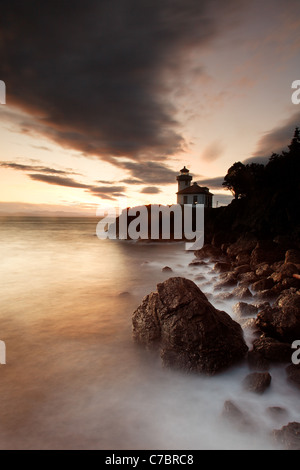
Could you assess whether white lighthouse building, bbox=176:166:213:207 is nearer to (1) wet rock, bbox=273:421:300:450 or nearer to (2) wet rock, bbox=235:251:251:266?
(2) wet rock, bbox=235:251:251:266

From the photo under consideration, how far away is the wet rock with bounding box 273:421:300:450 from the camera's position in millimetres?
3220

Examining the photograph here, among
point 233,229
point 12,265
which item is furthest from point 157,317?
point 233,229

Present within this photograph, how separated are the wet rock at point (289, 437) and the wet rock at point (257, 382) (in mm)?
862

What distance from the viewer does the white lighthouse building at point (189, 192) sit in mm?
45869

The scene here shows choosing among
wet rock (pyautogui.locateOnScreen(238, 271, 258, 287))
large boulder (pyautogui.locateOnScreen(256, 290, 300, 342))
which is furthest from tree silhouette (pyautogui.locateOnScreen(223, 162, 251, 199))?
large boulder (pyautogui.locateOnScreen(256, 290, 300, 342))

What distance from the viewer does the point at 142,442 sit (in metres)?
3.68

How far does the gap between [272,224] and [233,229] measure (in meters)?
5.57

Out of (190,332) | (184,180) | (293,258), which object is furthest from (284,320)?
(184,180)

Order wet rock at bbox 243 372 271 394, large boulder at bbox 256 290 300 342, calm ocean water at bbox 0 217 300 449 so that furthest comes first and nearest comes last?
large boulder at bbox 256 290 300 342 → wet rock at bbox 243 372 271 394 → calm ocean water at bbox 0 217 300 449

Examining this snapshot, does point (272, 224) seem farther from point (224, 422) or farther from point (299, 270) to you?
point (224, 422)

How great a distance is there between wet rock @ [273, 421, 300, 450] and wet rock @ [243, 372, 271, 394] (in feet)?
2.83

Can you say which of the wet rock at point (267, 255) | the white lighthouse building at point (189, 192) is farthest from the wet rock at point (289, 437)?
the white lighthouse building at point (189, 192)

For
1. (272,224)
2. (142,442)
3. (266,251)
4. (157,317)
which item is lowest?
(142,442)

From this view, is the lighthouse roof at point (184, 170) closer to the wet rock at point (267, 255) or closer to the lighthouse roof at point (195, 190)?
the lighthouse roof at point (195, 190)
